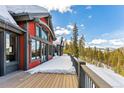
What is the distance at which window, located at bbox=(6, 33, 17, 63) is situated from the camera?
7660mm

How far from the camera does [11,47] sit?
820cm

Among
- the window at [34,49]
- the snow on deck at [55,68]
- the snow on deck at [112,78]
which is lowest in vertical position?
the snow on deck at [112,78]

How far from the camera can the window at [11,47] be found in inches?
302

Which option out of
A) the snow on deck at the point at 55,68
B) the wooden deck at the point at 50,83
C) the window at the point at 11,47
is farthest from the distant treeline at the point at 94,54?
the wooden deck at the point at 50,83

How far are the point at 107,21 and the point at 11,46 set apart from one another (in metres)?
32.4

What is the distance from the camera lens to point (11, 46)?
26.9 feet

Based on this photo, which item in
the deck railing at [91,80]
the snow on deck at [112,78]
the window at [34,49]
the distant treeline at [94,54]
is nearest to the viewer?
the deck railing at [91,80]

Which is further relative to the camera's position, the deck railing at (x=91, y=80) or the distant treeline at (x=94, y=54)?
the distant treeline at (x=94, y=54)

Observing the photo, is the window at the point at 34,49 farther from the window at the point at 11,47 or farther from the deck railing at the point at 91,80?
the deck railing at the point at 91,80

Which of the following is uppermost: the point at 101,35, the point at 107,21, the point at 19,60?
the point at 107,21

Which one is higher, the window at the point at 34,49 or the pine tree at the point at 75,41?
the pine tree at the point at 75,41
